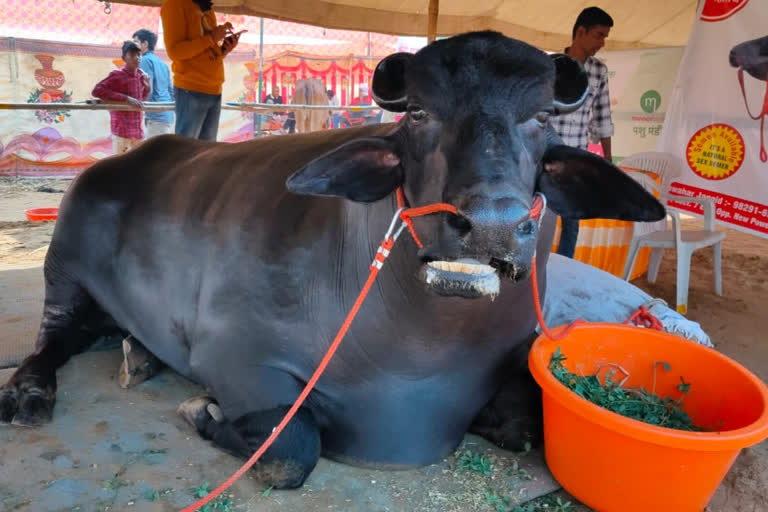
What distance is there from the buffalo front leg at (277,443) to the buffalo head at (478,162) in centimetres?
70

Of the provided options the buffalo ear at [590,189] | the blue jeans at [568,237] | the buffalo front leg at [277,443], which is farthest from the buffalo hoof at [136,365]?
the blue jeans at [568,237]

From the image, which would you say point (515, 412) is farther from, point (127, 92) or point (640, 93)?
point (127, 92)

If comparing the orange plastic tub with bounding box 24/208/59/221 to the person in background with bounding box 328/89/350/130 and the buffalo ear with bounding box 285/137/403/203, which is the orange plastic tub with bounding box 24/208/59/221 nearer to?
the buffalo ear with bounding box 285/137/403/203

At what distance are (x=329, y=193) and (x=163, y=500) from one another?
1033mm

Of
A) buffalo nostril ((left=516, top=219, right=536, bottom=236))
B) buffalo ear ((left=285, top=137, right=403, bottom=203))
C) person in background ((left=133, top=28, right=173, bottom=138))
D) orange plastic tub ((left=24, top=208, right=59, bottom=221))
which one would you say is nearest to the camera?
buffalo nostril ((left=516, top=219, right=536, bottom=236))

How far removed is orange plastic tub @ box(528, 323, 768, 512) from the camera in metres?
1.64

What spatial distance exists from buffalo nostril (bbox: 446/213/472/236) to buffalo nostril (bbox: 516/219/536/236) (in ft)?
0.37

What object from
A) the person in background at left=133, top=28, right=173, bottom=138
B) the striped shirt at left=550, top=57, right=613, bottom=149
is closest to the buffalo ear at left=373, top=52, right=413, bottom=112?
the striped shirt at left=550, top=57, right=613, bottom=149

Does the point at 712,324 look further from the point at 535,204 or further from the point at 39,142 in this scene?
the point at 39,142

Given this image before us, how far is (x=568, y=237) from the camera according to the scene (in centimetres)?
393

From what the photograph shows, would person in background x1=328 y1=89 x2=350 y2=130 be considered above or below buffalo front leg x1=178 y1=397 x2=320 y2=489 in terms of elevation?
above

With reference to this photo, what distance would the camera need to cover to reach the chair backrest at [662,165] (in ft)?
15.7

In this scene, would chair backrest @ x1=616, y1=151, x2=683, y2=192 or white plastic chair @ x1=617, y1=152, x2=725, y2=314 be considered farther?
chair backrest @ x1=616, y1=151, x2=683, y2=192

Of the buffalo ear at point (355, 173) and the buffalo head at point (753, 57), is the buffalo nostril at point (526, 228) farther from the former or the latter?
the buffalo head at point (753, 57)
